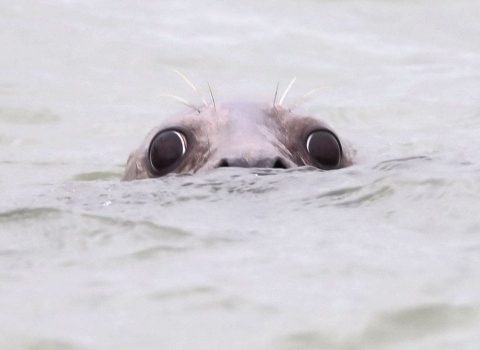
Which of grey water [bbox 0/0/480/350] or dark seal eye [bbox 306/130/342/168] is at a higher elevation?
dark seal eye [bbox 306/130/342/168]

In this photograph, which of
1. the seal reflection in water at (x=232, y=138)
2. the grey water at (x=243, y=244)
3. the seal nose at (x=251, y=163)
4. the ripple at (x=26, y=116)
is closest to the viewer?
the grey water at (x=243, y=244)

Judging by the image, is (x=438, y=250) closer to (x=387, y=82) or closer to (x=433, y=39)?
(x=387, y=82)

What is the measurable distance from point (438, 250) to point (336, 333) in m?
0.88

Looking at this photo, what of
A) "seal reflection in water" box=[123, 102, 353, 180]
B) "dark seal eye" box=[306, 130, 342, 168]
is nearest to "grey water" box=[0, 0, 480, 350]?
"seal reflection in water" box=[123, 102, 353, 180]

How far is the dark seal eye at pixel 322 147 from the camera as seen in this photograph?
18.4 feet

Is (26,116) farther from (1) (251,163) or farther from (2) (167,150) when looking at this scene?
(1) (251,163)

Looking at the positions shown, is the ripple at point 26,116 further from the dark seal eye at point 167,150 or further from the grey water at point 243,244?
the dark seal eye at point 167,150

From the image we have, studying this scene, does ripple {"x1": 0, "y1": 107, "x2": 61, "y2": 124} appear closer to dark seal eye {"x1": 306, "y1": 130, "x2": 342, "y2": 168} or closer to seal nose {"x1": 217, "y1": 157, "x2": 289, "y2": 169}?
dark seal eye {"x1": 306, "y1": 130, "x2": 342, "y2": 168}

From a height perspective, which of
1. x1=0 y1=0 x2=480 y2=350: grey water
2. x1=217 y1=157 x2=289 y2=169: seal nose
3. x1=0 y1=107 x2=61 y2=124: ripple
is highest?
x1=0 y1=107 x2=61 y2=124: ripple

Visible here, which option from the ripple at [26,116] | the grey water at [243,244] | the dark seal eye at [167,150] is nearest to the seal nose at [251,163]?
the grey water at [243,244]

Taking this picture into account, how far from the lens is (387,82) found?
1020 centimetres

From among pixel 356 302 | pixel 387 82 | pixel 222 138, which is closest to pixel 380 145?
pixel 387 82

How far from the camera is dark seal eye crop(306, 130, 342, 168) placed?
5.62 meters

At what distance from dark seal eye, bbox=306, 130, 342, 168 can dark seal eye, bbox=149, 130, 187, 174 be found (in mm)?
667
